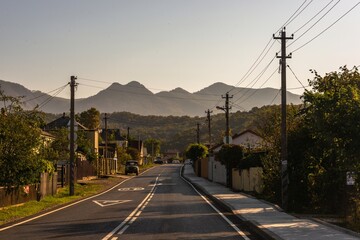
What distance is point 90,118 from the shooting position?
10550cm

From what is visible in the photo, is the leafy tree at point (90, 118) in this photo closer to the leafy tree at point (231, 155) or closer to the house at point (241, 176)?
the house at point (241, 176)

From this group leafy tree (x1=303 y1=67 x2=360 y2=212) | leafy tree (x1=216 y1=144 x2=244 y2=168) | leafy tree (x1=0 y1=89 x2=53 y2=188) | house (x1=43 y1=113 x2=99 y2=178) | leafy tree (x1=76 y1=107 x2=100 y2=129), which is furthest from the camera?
leafy tree (x1=76 y1=107 x2=100 y2=129)

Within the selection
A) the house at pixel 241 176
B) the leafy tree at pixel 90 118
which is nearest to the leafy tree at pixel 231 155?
the house at pixel 241 176

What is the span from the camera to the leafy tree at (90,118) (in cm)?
10428

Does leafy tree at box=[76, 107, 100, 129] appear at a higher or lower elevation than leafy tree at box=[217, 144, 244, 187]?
higher

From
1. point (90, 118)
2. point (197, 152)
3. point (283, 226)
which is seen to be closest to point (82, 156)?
point (197, 152)

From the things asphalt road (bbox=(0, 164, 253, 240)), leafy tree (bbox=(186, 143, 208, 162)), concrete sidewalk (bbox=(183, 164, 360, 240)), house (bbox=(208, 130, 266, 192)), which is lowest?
asphalt road (bbox=(0, 164, 253, 240))

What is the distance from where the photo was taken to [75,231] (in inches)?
659

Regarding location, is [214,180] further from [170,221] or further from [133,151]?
[133,151]

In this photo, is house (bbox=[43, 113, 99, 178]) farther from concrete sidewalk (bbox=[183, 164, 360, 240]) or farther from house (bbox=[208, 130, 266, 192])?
concrete sidewalk (bbox=[183, 164, 360, 240])

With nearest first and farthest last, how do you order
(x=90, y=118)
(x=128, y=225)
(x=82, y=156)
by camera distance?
(x=128, y=225)
(x=82, y=156)
(x=90, y=118)

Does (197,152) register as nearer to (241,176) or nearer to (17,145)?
(241,176)

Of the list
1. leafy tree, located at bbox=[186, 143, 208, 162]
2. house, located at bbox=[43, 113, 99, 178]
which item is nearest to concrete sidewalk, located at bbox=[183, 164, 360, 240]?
house, located at bbox=[43, 113, 99, 178]

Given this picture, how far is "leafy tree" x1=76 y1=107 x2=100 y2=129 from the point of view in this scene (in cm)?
10428
